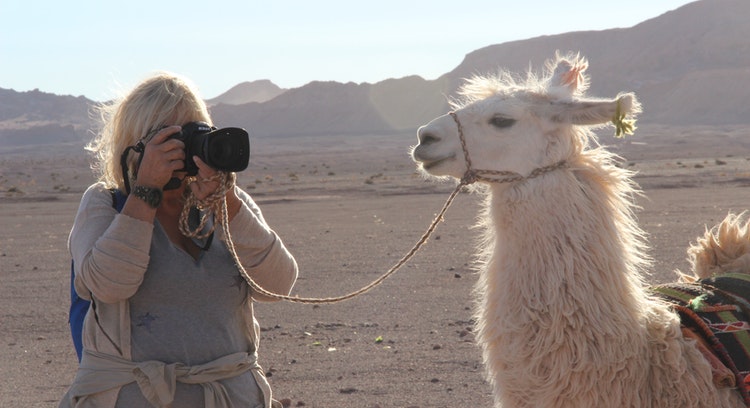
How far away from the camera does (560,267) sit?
3756 mm

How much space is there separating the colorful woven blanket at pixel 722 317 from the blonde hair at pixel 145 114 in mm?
2337

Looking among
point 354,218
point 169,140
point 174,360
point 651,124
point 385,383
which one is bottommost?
point 651,124

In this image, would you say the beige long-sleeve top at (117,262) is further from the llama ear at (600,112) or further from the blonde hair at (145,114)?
the llama ear at (600,112)

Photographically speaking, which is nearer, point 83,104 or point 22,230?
point 22,230

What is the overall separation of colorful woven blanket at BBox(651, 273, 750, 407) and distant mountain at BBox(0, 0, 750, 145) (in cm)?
11596

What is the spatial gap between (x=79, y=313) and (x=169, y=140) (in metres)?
0.73

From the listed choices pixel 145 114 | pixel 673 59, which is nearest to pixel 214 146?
pixel 145 114

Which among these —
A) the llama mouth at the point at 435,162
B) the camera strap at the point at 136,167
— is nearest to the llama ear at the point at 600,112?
the llama mouth at the point at 435,162

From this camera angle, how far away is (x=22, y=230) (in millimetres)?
20812

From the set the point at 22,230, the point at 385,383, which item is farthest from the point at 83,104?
the point at 385,383

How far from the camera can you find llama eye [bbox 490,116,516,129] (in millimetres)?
3996

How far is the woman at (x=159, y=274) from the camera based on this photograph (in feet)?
9.62

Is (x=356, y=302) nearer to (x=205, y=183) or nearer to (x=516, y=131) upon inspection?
(x=516, y=131)

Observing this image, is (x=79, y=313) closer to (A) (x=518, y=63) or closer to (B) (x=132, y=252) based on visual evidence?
(B) (x=132, y=252)
